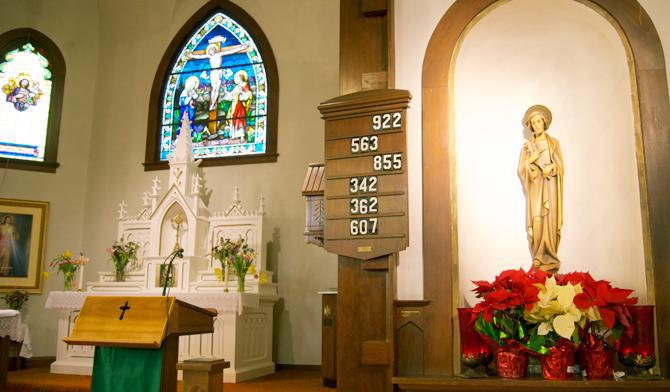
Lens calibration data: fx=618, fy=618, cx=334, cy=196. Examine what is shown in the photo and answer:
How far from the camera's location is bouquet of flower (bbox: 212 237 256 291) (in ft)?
22.7

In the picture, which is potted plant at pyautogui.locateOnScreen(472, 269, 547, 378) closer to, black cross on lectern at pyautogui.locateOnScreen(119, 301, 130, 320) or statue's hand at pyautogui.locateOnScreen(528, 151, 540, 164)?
statue's hand at pyautogui.locateOnScreen(528, 151, 540, 164)

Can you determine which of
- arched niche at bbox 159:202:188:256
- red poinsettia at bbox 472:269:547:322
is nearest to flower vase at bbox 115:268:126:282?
arched niche at bbox 159:202:188:256

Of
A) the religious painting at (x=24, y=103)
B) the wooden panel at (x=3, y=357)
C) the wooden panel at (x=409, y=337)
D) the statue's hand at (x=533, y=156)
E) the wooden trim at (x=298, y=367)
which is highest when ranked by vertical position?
the religious painting at (x=24, y=103)

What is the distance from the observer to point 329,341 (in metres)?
6.23

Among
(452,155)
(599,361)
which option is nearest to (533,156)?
(452,155)

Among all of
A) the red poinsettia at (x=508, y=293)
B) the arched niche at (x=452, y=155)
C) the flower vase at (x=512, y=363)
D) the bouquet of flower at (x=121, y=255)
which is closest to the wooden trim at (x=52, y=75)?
the bouquet of flower at (x=121, y=255)

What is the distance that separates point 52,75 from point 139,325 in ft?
22.2

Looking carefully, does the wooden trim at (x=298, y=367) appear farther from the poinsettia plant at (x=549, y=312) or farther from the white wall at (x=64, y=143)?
the poinsettia plant at (x=549, y=312)

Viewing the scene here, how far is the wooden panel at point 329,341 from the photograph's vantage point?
613cm

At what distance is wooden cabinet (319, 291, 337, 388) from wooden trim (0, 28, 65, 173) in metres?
4.79

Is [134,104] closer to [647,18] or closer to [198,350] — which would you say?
[198,350]

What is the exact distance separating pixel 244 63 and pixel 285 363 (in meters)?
4.12

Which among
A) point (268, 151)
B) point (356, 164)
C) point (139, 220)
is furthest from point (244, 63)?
point (356, 164)

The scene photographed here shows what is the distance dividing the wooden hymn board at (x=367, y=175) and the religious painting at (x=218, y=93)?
13.7 feet
